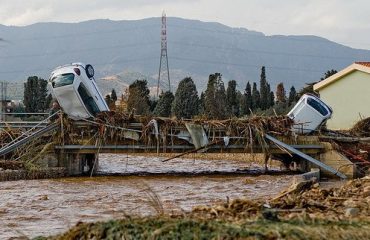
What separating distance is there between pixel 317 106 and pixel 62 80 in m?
10.4

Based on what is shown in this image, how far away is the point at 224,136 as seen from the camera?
29.7 m

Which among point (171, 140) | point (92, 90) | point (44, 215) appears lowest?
point (44, 215)

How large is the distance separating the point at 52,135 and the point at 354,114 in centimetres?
1925

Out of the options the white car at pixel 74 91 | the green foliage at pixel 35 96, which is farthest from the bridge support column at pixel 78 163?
the green foliage at pixel 35 96

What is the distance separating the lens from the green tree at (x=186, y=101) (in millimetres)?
63031

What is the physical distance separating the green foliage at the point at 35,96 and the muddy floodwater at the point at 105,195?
4129 centimetres

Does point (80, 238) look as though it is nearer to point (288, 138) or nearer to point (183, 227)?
point (183, 227)

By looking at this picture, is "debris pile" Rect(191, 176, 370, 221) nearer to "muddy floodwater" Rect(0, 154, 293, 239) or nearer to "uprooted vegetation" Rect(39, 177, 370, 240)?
"uprooted vegetation" Rect(39, 177, 370, 240)

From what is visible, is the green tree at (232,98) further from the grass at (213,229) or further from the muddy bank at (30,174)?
the grass at (213,229)

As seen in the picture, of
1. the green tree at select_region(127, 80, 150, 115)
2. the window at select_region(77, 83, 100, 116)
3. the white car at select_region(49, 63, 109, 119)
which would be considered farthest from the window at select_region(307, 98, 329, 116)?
the green tree at select_region(127, 80, 150, 115)

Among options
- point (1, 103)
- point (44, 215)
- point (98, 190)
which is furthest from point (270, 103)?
point (44, 215)

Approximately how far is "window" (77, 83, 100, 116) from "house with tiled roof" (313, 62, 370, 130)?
52.9 ft

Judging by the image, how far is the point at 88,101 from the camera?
31.1 meters

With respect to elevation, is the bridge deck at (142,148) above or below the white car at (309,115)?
below
